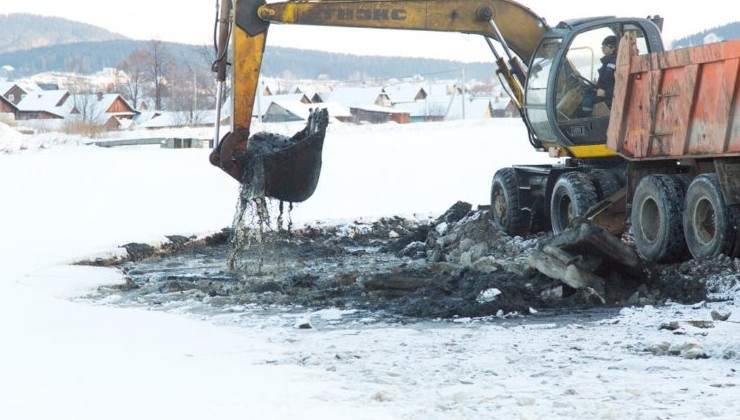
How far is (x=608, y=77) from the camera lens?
13250 mm

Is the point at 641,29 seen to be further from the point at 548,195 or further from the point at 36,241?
the point at 36,241

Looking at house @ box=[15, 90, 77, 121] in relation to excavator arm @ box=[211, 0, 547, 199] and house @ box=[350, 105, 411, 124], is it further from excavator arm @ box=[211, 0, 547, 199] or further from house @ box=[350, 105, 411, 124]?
excavator arm @ box=[211, 0, 547, 199]

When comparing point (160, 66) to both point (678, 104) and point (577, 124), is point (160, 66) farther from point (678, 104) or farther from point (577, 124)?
point (678, 104)

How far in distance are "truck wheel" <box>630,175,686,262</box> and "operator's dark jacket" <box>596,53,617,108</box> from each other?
5.94 feet

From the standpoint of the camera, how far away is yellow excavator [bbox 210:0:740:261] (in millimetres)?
10453

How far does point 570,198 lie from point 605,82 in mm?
1448

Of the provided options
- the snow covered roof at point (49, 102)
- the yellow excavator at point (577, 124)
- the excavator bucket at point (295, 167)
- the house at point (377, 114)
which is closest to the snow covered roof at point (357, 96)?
the house at point (377, 114)

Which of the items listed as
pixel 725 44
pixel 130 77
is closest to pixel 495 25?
pixel 725 44

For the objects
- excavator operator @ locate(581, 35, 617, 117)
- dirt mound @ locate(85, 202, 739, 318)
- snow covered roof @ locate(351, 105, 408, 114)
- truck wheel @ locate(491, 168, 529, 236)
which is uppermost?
excavator operator @ locate(581, 35, 617, 117)

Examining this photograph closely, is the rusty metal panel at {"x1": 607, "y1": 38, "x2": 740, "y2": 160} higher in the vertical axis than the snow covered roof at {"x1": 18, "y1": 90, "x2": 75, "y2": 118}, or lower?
higher

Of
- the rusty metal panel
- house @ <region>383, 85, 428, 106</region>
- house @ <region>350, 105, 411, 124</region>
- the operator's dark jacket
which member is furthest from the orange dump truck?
house @ <region>383, 85, 428, 106</region>

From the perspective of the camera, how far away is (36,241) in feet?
51.2

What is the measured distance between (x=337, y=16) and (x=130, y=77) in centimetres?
13812

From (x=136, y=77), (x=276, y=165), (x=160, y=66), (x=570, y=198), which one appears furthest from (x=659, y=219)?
(x=136, y=77)
